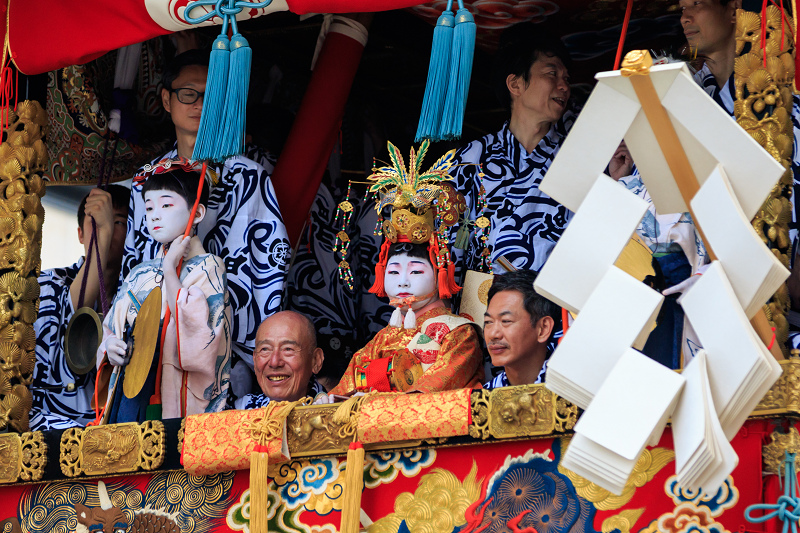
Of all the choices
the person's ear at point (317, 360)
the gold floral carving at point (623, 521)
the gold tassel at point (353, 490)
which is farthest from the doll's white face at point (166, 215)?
the gold floral carving at point (623, 521)

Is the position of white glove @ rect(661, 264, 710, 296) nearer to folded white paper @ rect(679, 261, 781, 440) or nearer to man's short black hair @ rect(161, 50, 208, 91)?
folded white paper @ rect(679, 261, 781, 440)

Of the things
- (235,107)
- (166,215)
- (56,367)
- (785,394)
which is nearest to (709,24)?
(785,394)

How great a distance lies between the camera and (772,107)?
3029 millimetres

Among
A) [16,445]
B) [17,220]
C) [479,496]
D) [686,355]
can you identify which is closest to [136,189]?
[17,220]

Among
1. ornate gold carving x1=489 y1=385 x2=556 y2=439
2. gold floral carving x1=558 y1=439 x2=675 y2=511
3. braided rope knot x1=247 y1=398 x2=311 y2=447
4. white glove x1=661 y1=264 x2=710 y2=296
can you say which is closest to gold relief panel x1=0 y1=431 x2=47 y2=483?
braided rope knot x1=247 y1=398 x2=311 y2=447

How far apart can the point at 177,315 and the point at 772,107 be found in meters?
2.05

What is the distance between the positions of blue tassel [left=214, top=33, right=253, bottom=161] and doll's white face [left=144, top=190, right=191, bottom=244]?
0.77 metres

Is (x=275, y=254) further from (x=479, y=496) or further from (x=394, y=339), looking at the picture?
(x=479, y=496)

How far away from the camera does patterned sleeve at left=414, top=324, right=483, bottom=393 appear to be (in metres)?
3.72

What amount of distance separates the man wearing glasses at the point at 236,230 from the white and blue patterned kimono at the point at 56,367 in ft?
1.39

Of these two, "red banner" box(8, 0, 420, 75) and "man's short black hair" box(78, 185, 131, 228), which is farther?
Result: "man's short black hair" box(78, 185, 131, 228)

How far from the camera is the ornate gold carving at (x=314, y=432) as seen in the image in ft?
11.1

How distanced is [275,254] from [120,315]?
2.06 ft

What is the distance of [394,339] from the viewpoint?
400 centimetres
